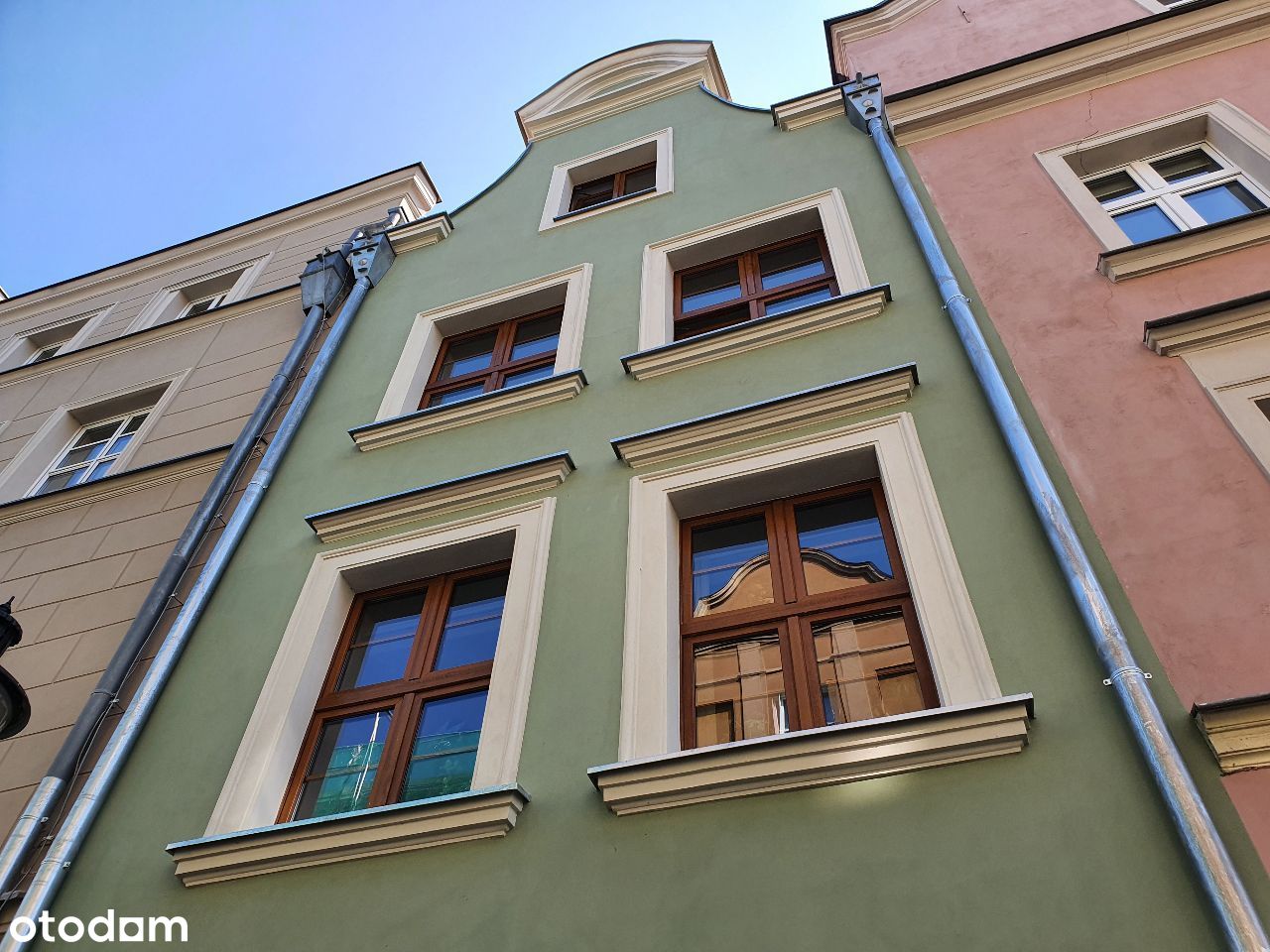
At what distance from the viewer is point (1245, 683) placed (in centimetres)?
370

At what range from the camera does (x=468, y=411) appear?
711 cm

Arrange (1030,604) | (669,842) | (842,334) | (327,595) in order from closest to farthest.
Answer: (669,842) → (1030,604) → (327,595) → (842,334)

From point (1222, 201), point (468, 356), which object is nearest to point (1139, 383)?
point (1222, 201)

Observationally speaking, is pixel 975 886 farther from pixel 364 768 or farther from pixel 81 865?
pixel 81 865

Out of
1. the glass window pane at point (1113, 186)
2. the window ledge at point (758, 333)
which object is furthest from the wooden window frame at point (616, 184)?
the glass window pane at point (1113, 186)

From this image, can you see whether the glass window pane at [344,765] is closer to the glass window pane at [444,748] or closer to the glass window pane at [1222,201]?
the glass window pane at [444,748]

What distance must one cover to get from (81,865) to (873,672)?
416 cm

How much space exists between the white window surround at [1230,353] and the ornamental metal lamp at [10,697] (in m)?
5.85

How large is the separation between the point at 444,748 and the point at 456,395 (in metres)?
3.78

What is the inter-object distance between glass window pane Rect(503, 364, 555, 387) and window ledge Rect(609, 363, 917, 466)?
2.05m

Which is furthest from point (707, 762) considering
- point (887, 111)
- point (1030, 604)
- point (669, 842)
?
point (887, 111)

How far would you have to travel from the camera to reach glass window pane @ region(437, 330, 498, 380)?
27.8 ft

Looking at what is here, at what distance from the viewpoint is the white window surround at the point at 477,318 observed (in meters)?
7.71

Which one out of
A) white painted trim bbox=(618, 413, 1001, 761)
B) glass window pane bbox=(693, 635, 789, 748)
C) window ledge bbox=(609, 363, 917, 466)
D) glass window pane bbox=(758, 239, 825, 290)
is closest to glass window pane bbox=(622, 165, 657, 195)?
glass window pane bbox=(758, 239, 825, 290)
